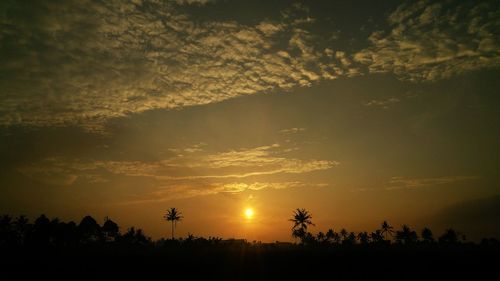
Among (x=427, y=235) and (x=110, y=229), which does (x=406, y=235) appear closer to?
(x=427, y=235)

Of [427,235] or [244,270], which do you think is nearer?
[244,270]

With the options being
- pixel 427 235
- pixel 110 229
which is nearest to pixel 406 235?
pixel 427 235

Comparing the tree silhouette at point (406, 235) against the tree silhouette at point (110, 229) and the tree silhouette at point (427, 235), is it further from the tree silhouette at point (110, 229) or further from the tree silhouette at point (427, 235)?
the tree silhouette at point (110, 229)

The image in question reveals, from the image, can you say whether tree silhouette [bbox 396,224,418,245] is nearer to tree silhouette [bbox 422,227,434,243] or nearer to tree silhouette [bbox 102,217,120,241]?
tree silhouette [bbox 422,227,434,243]

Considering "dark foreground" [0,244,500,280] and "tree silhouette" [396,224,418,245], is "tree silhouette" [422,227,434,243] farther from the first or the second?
"dark foreground" [0,244,500,280]

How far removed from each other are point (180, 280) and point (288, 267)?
13.4m

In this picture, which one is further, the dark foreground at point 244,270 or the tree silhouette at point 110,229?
the tree silhouette at point 110,229

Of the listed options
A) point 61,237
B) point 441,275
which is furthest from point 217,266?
point 61,237

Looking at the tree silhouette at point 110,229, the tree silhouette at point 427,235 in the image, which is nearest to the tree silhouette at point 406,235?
the tree silhouette at point 427,235

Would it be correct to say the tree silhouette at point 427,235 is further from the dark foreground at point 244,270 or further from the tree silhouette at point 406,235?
the dark foreground at point 244,270

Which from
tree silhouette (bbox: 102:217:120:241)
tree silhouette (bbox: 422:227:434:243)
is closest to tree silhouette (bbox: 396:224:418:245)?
tree silhouette (bbox: 422:227:434:243)

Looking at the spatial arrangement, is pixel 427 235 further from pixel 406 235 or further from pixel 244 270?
pixel 244 270

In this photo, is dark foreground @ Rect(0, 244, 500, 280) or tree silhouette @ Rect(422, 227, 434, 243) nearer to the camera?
dark foreground @ Rect(0, 244, 500, 280)

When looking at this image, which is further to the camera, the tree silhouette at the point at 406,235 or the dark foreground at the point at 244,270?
the tree silhouette at the point at 406,235
